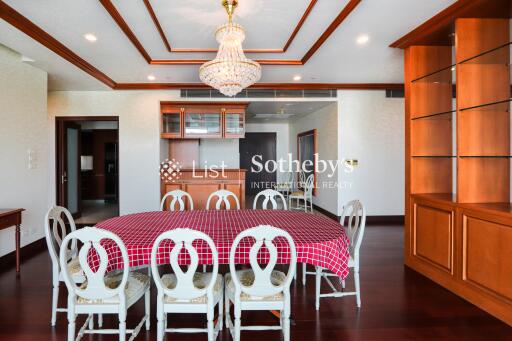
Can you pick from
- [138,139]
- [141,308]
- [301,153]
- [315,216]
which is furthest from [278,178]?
[141,308]

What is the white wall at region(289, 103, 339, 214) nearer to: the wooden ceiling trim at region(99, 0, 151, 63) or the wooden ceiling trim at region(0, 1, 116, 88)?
the wooden ceiling trim at region(99, 0, 151, 63)

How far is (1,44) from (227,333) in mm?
4034

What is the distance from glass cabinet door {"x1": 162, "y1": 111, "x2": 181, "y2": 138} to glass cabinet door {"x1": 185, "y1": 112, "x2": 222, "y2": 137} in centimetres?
16

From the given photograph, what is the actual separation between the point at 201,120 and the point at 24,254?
3.33 m

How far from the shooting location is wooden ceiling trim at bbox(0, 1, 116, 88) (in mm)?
2650

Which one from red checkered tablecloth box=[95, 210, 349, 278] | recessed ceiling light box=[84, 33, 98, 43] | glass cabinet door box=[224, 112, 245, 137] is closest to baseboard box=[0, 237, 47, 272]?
red checkered tablecloth box=[95, 210, 349, 278]

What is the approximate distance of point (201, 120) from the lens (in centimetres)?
557

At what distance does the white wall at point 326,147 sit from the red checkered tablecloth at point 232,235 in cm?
307

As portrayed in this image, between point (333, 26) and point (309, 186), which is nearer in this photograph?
point (333, 26)

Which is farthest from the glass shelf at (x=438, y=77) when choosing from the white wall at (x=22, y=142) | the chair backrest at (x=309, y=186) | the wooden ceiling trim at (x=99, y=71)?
A: the white wall at (x=22, y=142)

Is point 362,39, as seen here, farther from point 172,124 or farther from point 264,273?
point 172,124

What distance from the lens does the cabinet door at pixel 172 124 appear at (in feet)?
18.0

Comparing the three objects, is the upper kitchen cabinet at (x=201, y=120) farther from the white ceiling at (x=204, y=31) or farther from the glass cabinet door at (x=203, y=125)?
the white ceiling at (x=204, y=31)

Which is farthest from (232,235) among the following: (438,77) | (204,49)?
(438,77)
